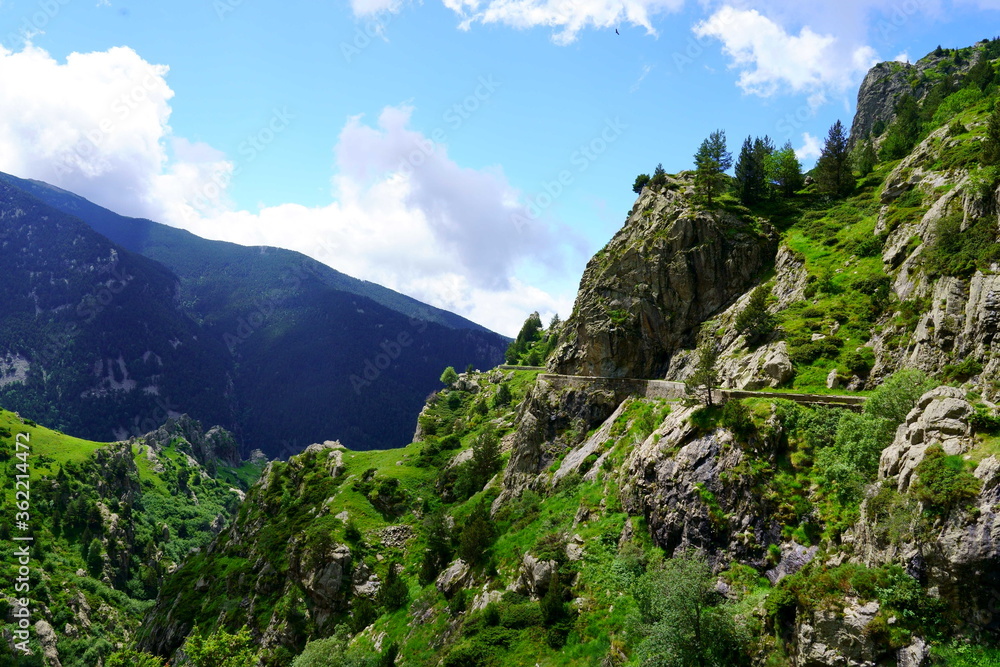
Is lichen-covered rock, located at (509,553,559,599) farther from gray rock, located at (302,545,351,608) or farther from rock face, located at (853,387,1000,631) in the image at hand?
gray rock, located at (302,545,351,608)

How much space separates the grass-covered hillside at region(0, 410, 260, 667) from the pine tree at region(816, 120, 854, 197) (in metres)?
148

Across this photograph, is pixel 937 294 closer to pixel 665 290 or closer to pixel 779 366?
pixel 779 366

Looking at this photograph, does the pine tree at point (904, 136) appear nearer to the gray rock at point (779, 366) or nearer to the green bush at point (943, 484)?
the gray rock at point (779, 366)

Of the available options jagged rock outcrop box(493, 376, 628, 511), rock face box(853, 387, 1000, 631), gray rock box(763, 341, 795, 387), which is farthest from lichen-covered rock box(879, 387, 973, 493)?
jagged rock outcrop box(493, 376, 628, 511)

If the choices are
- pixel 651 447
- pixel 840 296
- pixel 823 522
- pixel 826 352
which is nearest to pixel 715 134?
pixel 840 296

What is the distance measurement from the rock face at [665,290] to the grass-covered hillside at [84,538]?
347 ft

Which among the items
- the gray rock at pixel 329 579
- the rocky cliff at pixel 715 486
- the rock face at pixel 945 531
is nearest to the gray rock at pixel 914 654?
the rocky cliff at pixel 715 486

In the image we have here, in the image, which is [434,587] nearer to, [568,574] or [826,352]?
[568,574]

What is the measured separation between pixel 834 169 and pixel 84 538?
205m

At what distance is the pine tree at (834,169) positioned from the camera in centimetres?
7356

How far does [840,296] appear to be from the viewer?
45719 mm

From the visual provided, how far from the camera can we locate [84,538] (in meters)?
140

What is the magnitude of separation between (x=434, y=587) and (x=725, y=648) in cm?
3014

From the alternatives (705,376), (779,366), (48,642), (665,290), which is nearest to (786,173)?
(665,290)
